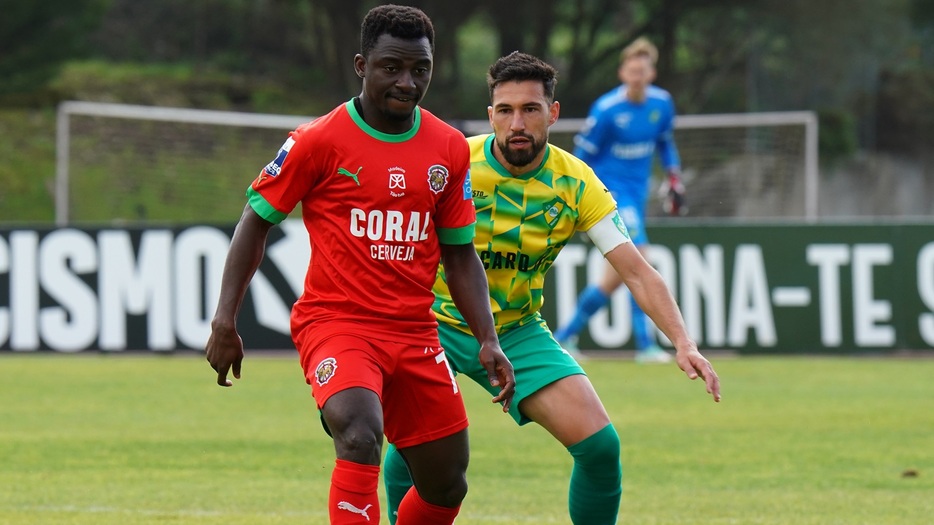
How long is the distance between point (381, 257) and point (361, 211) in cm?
18

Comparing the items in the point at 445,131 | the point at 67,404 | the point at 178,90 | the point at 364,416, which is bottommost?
the point at 67,404

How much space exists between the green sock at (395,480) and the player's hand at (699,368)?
1319 mm

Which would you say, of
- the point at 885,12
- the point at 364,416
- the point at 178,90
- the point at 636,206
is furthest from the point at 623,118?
the point at 178,90

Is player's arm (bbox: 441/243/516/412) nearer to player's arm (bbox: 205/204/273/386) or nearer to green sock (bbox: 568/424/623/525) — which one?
green sock (bbox: 568/424/623/525)

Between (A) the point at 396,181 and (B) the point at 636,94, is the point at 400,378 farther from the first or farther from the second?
(B) the point at 636,94

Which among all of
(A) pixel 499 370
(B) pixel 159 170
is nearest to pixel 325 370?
(A) pixel 499 370

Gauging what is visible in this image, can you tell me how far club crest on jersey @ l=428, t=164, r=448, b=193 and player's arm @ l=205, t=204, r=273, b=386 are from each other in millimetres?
595

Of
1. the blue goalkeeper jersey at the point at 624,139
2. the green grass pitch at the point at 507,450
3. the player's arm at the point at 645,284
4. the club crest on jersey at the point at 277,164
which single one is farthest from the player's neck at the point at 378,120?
the blue goalkeeper jersey at the point at 624,139

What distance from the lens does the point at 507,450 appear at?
9.32 m

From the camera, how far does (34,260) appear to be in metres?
15.3

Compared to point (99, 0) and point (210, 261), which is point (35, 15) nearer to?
point (99, 0)

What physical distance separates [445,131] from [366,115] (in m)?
0.32

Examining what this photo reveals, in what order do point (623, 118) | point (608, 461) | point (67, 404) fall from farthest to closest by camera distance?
1. point (623, 118)
2. point (67, 404)
3. point (608, 461)

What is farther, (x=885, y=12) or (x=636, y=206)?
(x=885, y=12)
